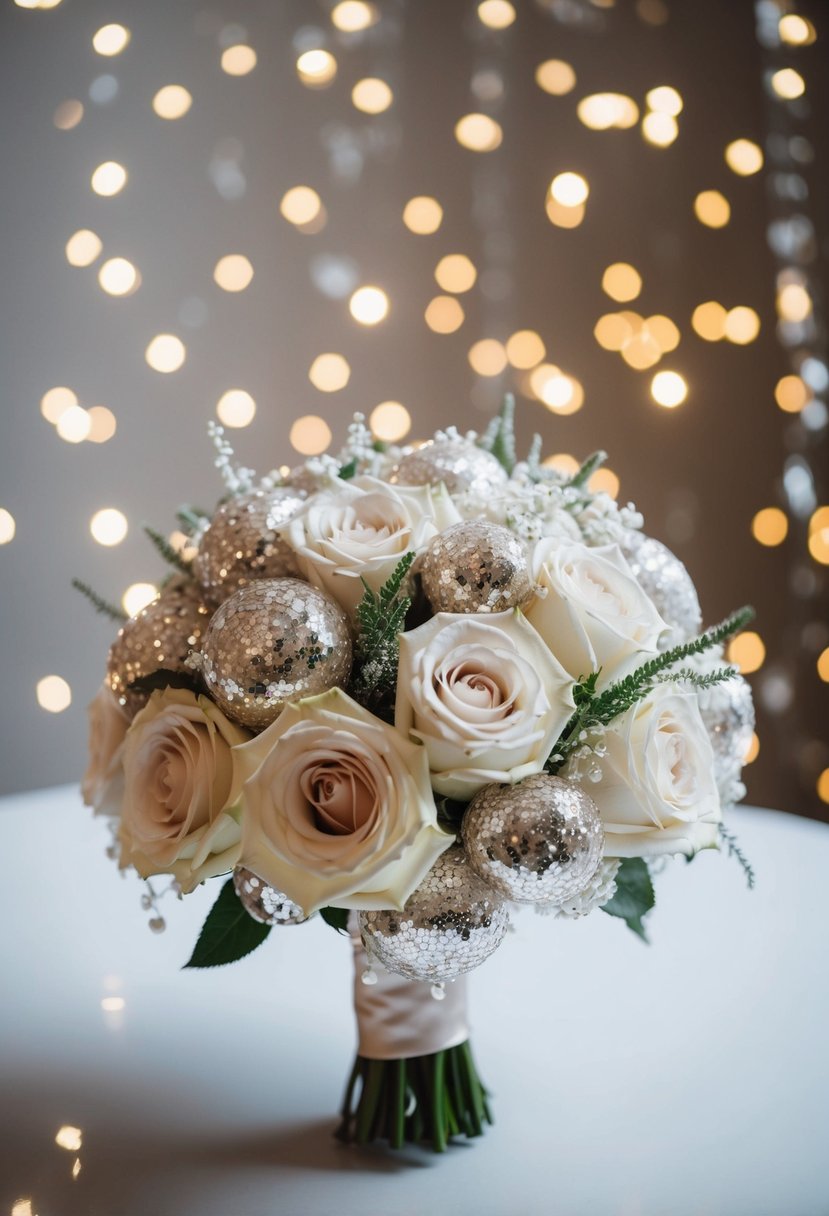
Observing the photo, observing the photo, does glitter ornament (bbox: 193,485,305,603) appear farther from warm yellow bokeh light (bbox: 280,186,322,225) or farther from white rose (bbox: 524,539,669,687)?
warm yellow bokeh light (bbox: 280,186,322,225)

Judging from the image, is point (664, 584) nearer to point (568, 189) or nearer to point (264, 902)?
point (264, 902)

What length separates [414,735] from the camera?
0.59 metres

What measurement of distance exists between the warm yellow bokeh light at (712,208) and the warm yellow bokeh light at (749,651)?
716 mm

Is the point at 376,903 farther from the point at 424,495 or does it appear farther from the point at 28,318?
the point at 28,318

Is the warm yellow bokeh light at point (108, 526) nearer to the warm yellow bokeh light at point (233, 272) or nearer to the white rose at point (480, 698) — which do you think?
the warm yellow bokeh light at point (233, 272)

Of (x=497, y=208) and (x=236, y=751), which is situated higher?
(x=497, y=208)

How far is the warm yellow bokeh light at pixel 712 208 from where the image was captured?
1785 mm

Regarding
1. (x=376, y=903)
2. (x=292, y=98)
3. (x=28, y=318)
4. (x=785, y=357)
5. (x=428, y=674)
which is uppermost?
(x=292, y=98)

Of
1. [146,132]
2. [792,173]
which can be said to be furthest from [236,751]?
[792,173]

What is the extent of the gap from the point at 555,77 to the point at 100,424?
957mm

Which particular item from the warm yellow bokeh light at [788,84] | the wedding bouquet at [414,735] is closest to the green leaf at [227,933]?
the wedding bouquet at [414,735]

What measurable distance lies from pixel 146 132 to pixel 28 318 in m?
0.34

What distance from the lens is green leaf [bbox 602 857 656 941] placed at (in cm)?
71

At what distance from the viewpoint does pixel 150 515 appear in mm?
1601
